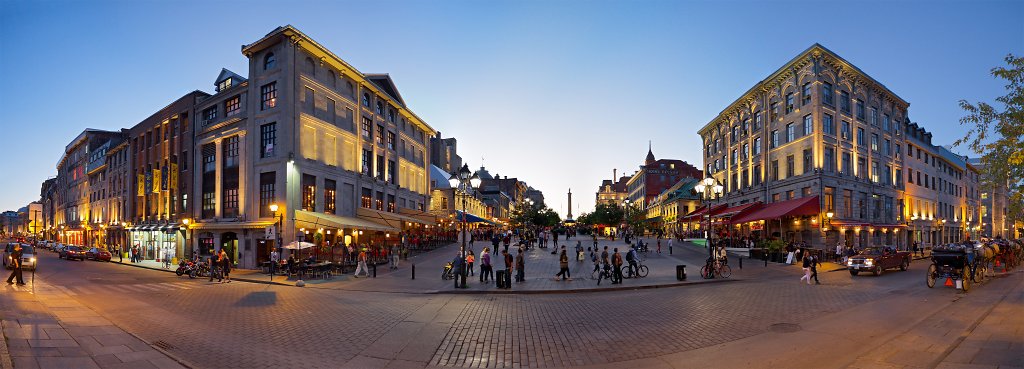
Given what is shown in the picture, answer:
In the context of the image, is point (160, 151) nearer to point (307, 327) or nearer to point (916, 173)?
point (307, 327)

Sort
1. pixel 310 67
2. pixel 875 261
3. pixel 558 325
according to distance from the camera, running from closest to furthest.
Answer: pixel 558 325, pixel 875 261, pixel 310 67

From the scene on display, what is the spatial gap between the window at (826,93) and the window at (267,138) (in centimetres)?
4009

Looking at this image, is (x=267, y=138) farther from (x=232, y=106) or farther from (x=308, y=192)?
(x=232, y=106)

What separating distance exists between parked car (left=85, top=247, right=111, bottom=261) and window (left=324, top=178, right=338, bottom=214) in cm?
2045

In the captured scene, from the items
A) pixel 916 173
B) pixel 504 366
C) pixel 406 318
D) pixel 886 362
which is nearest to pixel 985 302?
pixel 886 362

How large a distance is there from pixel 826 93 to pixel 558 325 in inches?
1491

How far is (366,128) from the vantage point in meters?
38.3

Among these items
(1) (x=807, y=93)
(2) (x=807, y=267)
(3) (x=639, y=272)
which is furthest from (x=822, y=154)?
(3) (x=639, y=272)

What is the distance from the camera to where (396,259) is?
28.0 m

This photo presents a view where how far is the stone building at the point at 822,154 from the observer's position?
38.3 metres

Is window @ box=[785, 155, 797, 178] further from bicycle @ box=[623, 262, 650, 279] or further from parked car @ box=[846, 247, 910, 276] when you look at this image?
bicycle @ box=[623, 262, 650, 279]

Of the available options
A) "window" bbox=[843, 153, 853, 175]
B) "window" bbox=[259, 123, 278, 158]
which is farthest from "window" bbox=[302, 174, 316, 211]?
"window" bbox=[843, 153, 853, 175]

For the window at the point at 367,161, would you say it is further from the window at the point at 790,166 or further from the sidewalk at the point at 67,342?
the window at the point at 790,166

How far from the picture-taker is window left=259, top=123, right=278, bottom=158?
30641mm
